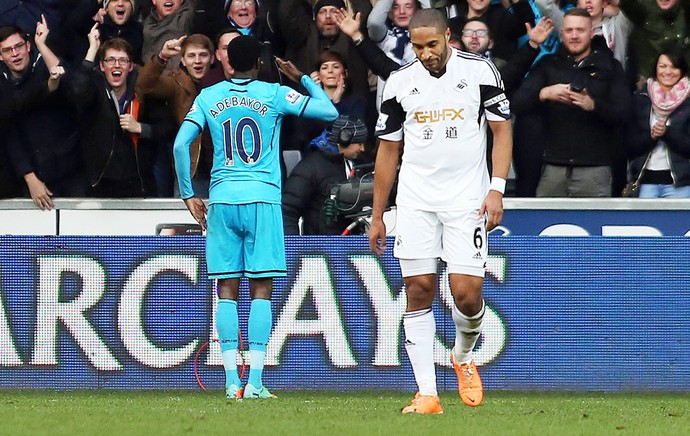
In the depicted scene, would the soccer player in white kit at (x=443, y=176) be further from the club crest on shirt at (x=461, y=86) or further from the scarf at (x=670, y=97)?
the scarf at (x=670, y=97)

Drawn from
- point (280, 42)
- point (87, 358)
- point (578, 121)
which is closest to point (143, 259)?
point (87, 358)

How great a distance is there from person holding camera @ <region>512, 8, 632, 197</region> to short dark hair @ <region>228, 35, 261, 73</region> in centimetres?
349

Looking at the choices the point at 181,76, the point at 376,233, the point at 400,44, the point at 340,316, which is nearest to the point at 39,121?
the point at 181,76

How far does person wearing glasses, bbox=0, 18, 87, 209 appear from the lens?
11602 millimetres

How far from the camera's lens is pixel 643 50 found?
1195 centimetres

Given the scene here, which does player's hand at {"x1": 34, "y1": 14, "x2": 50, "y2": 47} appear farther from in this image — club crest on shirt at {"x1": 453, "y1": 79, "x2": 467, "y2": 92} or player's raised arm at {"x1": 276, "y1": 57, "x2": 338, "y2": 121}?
club crest on shirt at {"x1": 453, "y1": 79, "x2": 467, "y2": 92}

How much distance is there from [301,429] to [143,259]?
3716mm

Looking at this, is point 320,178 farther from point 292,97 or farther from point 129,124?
point 292,97

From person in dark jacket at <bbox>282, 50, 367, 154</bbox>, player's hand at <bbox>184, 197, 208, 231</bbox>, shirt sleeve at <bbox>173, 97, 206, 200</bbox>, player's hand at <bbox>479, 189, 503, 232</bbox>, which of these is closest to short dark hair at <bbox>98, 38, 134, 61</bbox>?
person in dark jacket at <bbox>282, 50, 367, 154</bbox>

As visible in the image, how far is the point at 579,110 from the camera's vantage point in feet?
37.5

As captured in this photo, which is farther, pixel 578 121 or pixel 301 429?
pixel 578 121

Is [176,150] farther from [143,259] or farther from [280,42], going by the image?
[280,42]

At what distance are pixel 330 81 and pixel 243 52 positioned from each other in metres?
3.07

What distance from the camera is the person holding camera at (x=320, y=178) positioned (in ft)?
36.4
